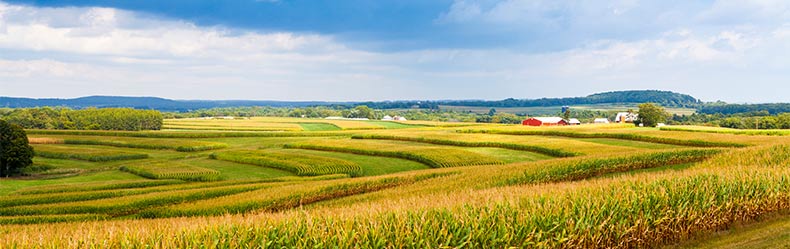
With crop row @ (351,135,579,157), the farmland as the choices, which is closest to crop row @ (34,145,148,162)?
the farmland

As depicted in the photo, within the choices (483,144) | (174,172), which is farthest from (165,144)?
(483,144)

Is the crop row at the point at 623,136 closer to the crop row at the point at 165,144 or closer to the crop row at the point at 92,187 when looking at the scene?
the crop row at the point at 165,144

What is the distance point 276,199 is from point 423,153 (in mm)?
33658

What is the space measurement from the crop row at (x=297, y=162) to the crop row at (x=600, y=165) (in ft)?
79.8

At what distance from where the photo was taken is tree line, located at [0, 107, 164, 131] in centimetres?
13325

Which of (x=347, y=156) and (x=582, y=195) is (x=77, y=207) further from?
(x=347, y=156)

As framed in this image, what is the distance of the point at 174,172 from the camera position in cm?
5616

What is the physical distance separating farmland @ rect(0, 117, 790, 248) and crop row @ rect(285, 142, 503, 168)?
0.86 ft

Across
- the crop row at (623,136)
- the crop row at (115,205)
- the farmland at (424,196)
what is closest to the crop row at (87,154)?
the farmland at (424,196)

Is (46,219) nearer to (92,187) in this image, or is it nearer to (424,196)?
(92,187)

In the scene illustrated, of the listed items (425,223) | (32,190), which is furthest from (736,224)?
(32,190)

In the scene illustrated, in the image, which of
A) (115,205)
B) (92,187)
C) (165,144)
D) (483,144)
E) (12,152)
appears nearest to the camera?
(115,205)

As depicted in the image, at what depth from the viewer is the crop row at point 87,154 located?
2901 inches

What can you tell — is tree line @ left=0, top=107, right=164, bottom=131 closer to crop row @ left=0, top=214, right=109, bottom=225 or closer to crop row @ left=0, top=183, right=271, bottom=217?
crop row @ left=0, top=183, right=271, bottom=217
